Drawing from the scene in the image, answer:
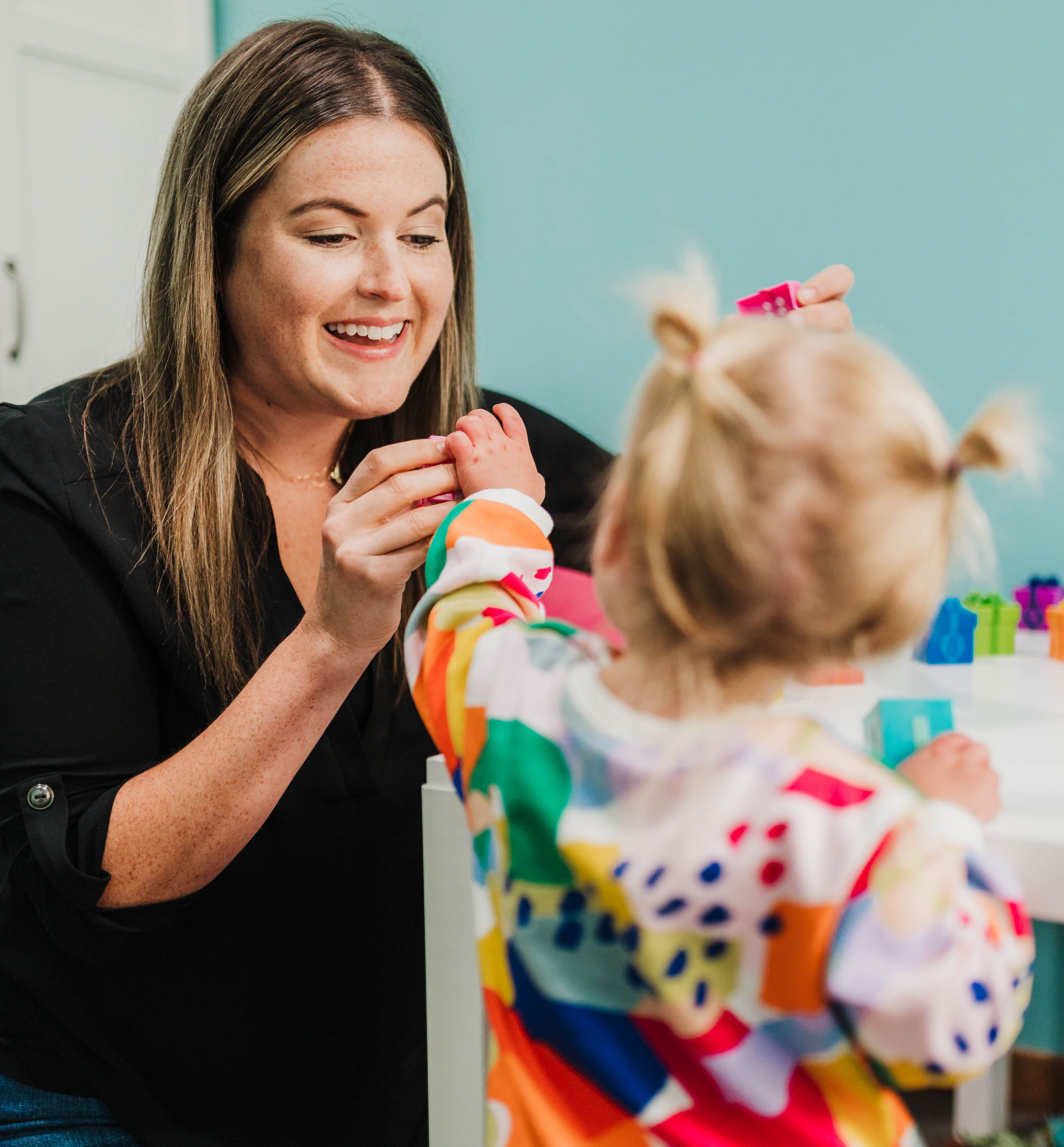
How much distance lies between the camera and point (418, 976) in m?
0.92

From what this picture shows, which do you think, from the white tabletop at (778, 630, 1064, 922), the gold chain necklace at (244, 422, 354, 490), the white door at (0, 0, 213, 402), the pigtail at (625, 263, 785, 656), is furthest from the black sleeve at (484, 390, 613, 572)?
the white door at (0, 0, 213, 402)

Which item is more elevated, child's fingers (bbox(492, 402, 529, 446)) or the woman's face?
the woman's face

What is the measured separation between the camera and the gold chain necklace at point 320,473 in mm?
928

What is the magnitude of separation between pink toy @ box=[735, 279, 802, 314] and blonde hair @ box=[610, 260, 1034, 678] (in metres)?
0.39

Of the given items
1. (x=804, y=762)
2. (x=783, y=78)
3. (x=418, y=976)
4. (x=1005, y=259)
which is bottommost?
(x=418, y=976)

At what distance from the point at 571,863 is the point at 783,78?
43.5 inches

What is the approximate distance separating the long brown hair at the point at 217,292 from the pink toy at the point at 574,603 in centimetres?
23

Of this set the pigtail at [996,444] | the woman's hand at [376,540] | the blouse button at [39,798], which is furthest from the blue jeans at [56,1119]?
the pigtail at [996,444]

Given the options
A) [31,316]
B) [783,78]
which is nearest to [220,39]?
[31,316]

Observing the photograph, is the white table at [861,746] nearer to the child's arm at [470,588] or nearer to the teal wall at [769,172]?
the child's arm at [470,588]

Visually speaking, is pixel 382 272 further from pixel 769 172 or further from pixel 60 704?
pixel 769 172

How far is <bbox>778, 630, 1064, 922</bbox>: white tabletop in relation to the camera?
536mm

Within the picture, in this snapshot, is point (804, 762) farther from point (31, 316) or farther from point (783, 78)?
point (31, 316)

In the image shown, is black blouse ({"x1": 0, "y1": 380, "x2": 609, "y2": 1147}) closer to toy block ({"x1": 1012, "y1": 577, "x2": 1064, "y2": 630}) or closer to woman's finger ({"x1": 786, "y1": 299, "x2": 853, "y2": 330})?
woman's finger ({"x1": 786, "y1": 299, "x2": 853, "y2": 330})
